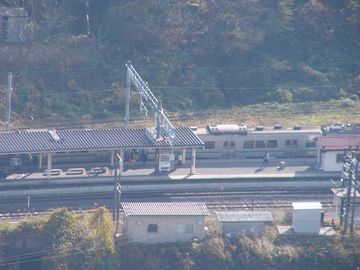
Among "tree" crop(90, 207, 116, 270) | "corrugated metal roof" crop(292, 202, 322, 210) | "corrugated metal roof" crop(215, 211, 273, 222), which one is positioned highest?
"corrugated metal roof" crop(292, 202, 322, 210)

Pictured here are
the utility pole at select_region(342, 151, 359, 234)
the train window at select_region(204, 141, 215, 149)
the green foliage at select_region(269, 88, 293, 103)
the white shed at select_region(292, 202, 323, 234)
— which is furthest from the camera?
the green foliage at select_region(269, 88, 293, 103)

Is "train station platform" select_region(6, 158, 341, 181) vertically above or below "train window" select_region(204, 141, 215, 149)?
below

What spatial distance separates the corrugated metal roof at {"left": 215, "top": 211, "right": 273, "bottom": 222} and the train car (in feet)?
17.7

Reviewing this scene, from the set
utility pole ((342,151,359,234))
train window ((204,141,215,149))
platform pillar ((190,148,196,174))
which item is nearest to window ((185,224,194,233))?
utility pole ((342,151,359,234))

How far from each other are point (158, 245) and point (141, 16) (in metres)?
13.8

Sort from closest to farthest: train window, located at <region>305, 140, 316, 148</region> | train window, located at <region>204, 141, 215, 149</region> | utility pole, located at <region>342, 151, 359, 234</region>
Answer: utility pole, located at <region>342, 151, 359, 234</region>, train window, located at <region>204, 141, 215, 149</region>, train window, located at <region>305, 140, 316, 148</region>

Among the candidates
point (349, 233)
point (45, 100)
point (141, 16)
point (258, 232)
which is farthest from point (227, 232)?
point (141, 16)

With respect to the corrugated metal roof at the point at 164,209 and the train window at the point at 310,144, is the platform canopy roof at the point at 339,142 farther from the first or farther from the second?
the corrugated metal roof at the point at 164,209

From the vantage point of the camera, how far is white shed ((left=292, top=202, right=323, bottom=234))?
28047mm

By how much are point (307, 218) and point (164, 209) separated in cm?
370

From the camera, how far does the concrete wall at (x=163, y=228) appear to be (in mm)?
→ 27172

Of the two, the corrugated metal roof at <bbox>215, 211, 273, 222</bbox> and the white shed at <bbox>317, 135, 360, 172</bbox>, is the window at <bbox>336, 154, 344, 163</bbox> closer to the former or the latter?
the white shed at <bbox>317, 135, 360, 172</bbox>

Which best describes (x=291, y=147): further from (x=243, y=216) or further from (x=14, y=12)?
(x=14, y=12)

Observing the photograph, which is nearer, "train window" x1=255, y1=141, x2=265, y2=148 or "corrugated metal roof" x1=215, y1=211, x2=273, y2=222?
"corrugated metal roof" x1=215, y1=211, x2=273, y2=222
